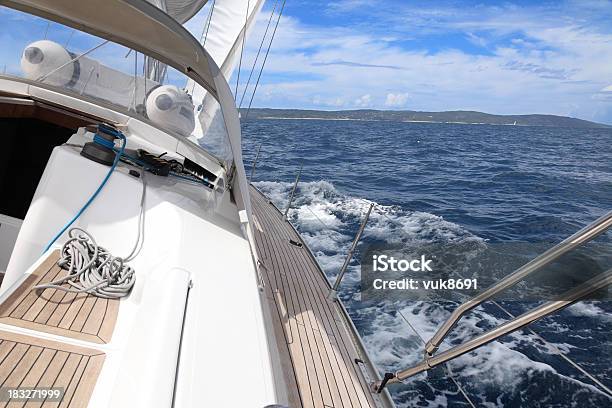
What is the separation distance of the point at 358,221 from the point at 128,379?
5.99 m

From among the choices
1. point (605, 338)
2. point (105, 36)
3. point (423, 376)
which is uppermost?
point (105, 36)

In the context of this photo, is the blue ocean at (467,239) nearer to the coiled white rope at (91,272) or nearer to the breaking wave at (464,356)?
the breaking wave at (464,356)

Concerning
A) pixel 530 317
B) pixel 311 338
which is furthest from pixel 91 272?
pixel 530 317

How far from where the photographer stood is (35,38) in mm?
2518

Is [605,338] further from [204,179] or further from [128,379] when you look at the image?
[128,379]

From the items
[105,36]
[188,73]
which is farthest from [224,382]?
[105,36]

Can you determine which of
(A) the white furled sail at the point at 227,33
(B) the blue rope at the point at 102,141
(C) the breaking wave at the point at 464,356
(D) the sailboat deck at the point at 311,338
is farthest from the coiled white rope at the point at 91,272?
(A) the white furled sail at the point at 227,33

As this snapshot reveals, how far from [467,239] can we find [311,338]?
4.86m

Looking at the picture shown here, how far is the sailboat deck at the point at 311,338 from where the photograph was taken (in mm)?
1808

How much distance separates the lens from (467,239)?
6359 mm

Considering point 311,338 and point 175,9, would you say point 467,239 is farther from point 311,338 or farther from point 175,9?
point 175,9

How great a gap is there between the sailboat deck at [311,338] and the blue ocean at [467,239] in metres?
0.40
